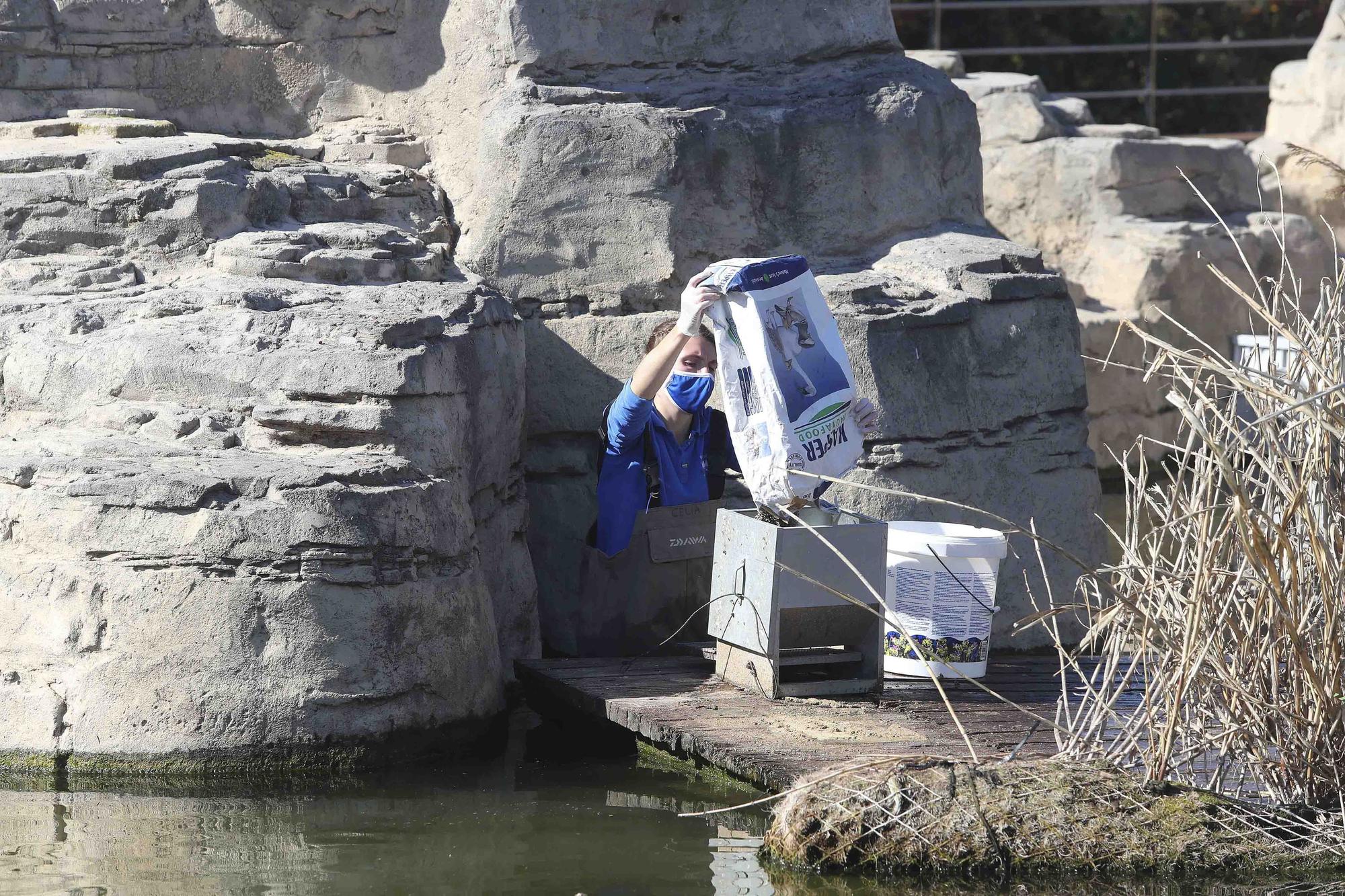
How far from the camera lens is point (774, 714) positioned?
4953 millimetres

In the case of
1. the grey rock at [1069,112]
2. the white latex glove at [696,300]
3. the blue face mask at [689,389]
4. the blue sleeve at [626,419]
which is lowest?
the blue sleeve at [626,419]

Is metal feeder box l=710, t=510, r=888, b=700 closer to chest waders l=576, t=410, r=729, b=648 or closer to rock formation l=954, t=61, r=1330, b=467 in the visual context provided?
chest waders l=576, t=410, r=729, b=648

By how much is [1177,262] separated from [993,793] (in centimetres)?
733

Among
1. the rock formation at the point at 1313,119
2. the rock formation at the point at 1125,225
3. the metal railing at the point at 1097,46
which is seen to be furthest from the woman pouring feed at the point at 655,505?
the rock formation at the point at 1313,119

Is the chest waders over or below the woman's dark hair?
below

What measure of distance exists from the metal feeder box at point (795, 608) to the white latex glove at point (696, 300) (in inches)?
22.3

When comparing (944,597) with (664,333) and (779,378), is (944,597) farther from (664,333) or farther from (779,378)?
(664,333)

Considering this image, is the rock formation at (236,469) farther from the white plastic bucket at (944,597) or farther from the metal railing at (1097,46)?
the metal railing at (1097,46)

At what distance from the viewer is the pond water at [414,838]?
161 inches

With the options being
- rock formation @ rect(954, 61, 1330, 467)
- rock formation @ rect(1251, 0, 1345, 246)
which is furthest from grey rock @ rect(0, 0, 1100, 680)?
rock formation @ rect(1251, 0, 1345, 246)

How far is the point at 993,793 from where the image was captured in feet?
13.7

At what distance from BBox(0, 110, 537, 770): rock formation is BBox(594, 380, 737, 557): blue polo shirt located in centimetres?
43

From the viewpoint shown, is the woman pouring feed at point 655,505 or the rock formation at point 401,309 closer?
the rock formation at point 401,309

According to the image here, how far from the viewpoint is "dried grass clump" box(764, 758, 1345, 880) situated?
13.5ft
